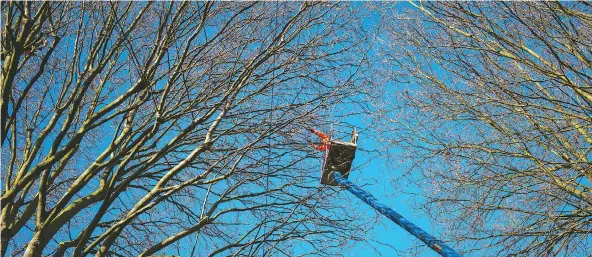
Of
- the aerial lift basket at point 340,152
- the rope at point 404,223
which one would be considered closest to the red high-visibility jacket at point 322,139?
the aerial lift basket at point 340,152

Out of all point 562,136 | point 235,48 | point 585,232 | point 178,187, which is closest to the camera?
point 178,187

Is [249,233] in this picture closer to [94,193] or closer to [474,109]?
[94,193]

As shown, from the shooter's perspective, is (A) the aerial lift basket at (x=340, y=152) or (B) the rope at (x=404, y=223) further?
(B) the rope at (x=404, y=223)

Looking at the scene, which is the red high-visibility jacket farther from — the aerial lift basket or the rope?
the rope

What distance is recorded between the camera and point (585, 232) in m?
6.37

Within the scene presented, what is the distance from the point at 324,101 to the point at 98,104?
2.28 m

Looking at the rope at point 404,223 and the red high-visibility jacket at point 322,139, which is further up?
the rope at point 404,223

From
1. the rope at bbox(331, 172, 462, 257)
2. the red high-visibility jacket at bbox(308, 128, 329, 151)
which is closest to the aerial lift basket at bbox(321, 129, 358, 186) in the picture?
the red high-visibility jacket at bbox(308, 128, 329, 151)

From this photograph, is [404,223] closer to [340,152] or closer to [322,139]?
[340,152]

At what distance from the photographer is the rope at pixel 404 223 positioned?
7.25 metres

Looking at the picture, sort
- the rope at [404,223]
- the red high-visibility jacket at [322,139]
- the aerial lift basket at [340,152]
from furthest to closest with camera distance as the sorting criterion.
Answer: the rope at [404,223] < the aerial lift basket at [340,152] < the red high-visibility jacket at [322,139]

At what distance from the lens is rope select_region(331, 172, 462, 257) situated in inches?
286

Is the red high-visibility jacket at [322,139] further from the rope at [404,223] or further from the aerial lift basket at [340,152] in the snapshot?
the rope at [404,223]

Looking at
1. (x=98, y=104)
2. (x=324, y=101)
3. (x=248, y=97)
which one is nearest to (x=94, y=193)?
(x=98, y=104)
